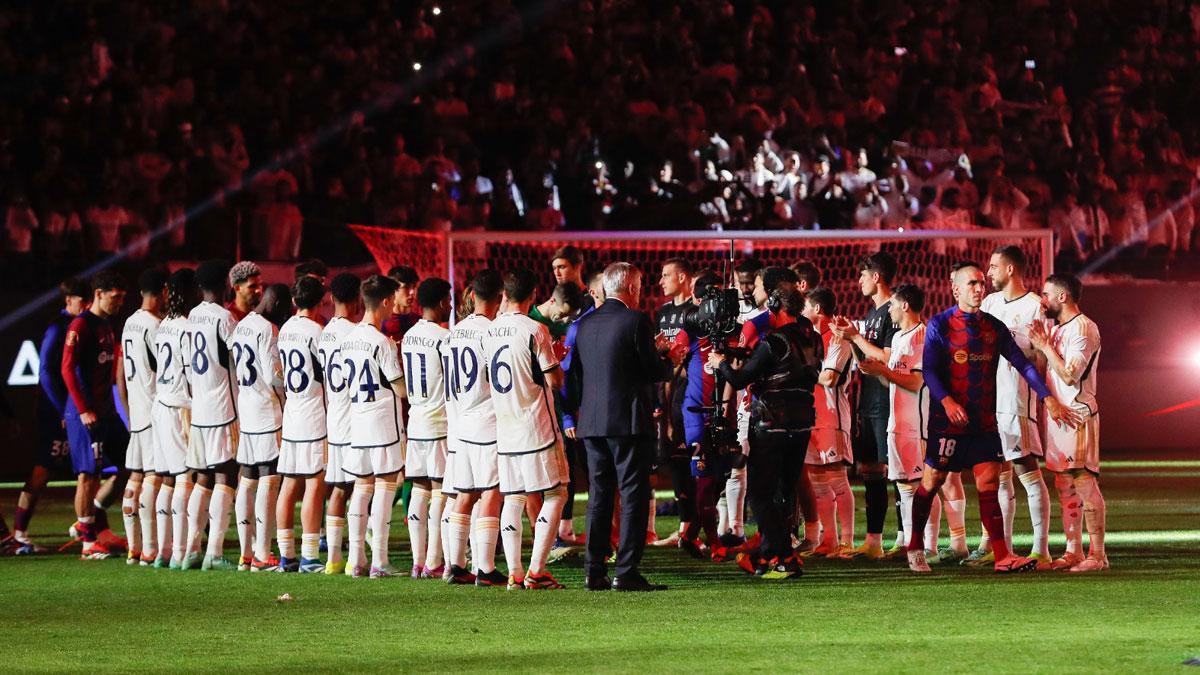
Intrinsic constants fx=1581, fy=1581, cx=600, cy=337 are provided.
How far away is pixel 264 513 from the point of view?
34.3 ft

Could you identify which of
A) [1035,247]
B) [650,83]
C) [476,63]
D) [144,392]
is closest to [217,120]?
[476,63]

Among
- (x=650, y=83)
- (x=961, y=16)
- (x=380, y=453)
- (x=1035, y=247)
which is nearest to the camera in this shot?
(x=380, y=453)

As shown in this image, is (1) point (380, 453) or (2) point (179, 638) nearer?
(2) point (179, 638)

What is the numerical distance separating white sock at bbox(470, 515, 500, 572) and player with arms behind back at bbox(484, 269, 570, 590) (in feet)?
0.29

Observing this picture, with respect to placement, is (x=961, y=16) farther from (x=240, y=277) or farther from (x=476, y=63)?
(x=240, y=277)

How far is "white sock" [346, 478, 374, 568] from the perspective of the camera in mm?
10117

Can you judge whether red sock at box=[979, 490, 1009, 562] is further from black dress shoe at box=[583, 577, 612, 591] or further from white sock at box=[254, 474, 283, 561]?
white sock at box=[254, 474, 283, 561]

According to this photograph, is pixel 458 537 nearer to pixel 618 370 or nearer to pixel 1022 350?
pixel 618 370

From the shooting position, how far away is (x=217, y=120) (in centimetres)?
1920

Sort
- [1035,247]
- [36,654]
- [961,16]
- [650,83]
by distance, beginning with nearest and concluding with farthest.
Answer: [36,654] < [1035,247] < [650,83] < [961,16]

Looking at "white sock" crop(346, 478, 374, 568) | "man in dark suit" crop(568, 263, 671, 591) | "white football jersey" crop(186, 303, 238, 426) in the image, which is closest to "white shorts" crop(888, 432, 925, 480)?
"man in dark suit" crop(568, 263, 671, 591)

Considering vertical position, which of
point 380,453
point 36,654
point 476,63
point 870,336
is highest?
point 476,63

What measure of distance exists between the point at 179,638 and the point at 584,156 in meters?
12.4

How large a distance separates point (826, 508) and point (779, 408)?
6.25 feet
